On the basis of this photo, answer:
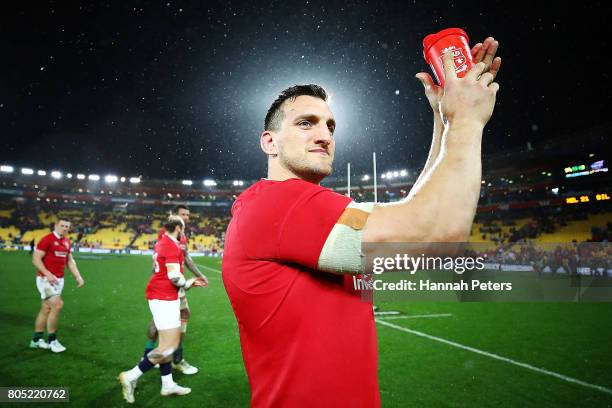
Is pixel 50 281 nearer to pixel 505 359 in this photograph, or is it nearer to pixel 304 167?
pixel 304 167

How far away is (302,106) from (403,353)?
7127 millimetres

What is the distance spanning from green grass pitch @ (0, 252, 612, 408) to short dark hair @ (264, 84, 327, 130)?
1.10m

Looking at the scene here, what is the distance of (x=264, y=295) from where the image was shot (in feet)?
4.27

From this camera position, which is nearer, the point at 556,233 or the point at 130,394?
the point at 130,394

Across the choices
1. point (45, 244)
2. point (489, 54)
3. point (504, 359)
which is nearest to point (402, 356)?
point (504, 359)

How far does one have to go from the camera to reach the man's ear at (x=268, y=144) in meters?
1.63

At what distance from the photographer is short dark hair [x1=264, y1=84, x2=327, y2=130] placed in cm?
166

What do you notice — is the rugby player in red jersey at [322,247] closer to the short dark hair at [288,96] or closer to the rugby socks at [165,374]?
the short dark hair at [288,96]

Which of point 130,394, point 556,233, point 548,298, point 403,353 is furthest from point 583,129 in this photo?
point 130,394

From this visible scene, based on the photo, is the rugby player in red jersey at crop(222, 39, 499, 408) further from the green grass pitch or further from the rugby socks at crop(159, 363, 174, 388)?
the rugby socks at crop(159, 363, 174, 388)

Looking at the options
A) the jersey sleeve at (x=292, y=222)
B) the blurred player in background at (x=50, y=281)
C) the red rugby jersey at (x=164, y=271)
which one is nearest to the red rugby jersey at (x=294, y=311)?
the jersey sleeve at (x=292, y=222)

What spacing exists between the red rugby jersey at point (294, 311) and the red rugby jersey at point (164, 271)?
489 centimetres

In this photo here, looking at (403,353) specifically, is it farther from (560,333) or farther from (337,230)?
(337,230)

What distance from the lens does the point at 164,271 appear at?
5.96 meters
